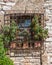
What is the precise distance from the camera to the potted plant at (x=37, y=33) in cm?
909

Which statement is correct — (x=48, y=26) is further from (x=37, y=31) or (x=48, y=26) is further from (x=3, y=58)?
(x=3, y=58)

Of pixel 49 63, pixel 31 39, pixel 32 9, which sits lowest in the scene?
pixel 49 63

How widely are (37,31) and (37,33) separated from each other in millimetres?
53

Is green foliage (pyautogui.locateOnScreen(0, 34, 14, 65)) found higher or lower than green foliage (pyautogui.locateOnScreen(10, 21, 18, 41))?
lower

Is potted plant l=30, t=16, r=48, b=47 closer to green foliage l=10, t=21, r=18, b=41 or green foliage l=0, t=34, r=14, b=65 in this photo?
green foliage l=10, t=21, r=18, b=41

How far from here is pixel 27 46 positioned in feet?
30.2

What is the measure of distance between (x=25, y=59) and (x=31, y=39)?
55cm

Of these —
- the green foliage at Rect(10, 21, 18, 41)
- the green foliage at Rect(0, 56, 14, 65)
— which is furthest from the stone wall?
the green foliage at Rect(0, 56, 14, 65)

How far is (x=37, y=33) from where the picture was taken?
29.8ft

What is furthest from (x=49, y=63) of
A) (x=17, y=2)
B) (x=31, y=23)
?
(x=17, y=2)

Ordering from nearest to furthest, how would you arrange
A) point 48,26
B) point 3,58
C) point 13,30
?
point 3,58 → point 13,30 → point 48,26

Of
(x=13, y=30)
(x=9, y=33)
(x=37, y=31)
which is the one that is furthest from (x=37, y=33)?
(x=9, y=33)

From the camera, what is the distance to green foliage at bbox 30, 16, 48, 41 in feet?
29.8

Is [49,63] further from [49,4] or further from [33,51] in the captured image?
[49,4]
